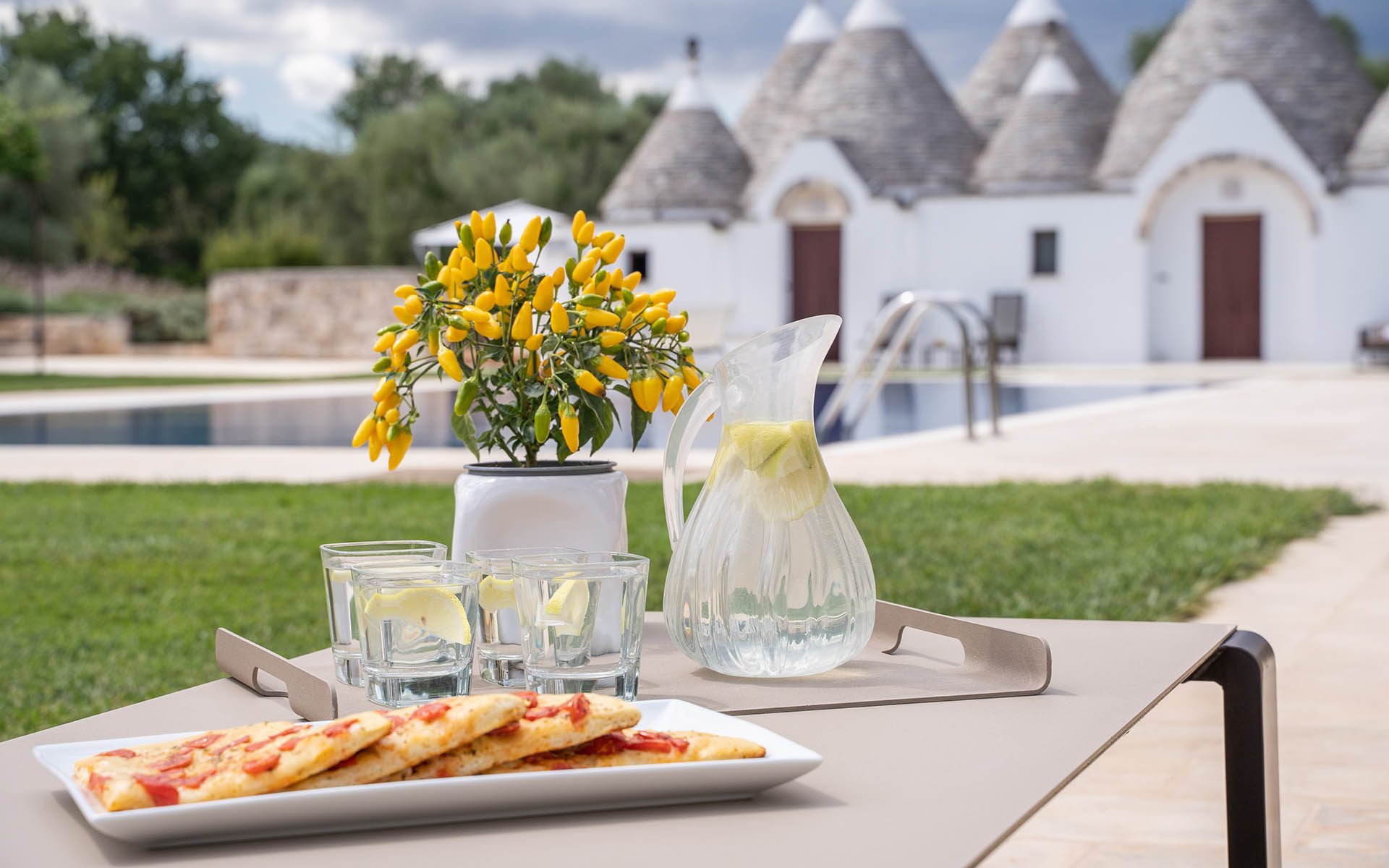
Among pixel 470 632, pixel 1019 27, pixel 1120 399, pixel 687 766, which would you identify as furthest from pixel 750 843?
pixel 1019 27

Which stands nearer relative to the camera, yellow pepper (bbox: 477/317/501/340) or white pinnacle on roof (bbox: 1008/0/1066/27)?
yellow pepper (bbox: 477/317/501/340)

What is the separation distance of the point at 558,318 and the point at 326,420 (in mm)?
14810

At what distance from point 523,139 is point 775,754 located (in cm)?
4678

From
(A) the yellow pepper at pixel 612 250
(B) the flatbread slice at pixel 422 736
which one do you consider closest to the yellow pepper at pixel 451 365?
(A) the yellow pepper at pixel 612 250

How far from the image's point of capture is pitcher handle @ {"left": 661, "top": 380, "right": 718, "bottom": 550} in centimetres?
171

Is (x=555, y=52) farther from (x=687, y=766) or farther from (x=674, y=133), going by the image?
(x=687, y=766)

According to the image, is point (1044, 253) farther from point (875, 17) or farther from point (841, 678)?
point (841, 678)

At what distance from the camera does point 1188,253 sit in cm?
2820

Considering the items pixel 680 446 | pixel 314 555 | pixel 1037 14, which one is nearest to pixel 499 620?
pixel 680 446

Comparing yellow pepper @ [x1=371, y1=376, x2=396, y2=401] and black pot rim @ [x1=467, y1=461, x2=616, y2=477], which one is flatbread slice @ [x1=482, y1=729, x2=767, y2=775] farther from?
yellow pepper @ [x1=371, y1=376, x2=396, y2=401]

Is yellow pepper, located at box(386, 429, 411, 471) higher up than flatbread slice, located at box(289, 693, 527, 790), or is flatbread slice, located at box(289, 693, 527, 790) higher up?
yellow pepper, located at box(386, 429, 411, 471)

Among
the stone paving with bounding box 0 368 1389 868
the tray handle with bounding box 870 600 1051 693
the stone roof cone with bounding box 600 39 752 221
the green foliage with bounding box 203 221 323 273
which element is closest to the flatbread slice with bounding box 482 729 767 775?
the tray handle with bounding box 870 600 1051 693

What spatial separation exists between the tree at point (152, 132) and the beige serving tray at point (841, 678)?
159 ft

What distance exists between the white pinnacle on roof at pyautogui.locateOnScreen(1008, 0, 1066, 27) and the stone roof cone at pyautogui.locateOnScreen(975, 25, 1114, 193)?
9.89 feet
